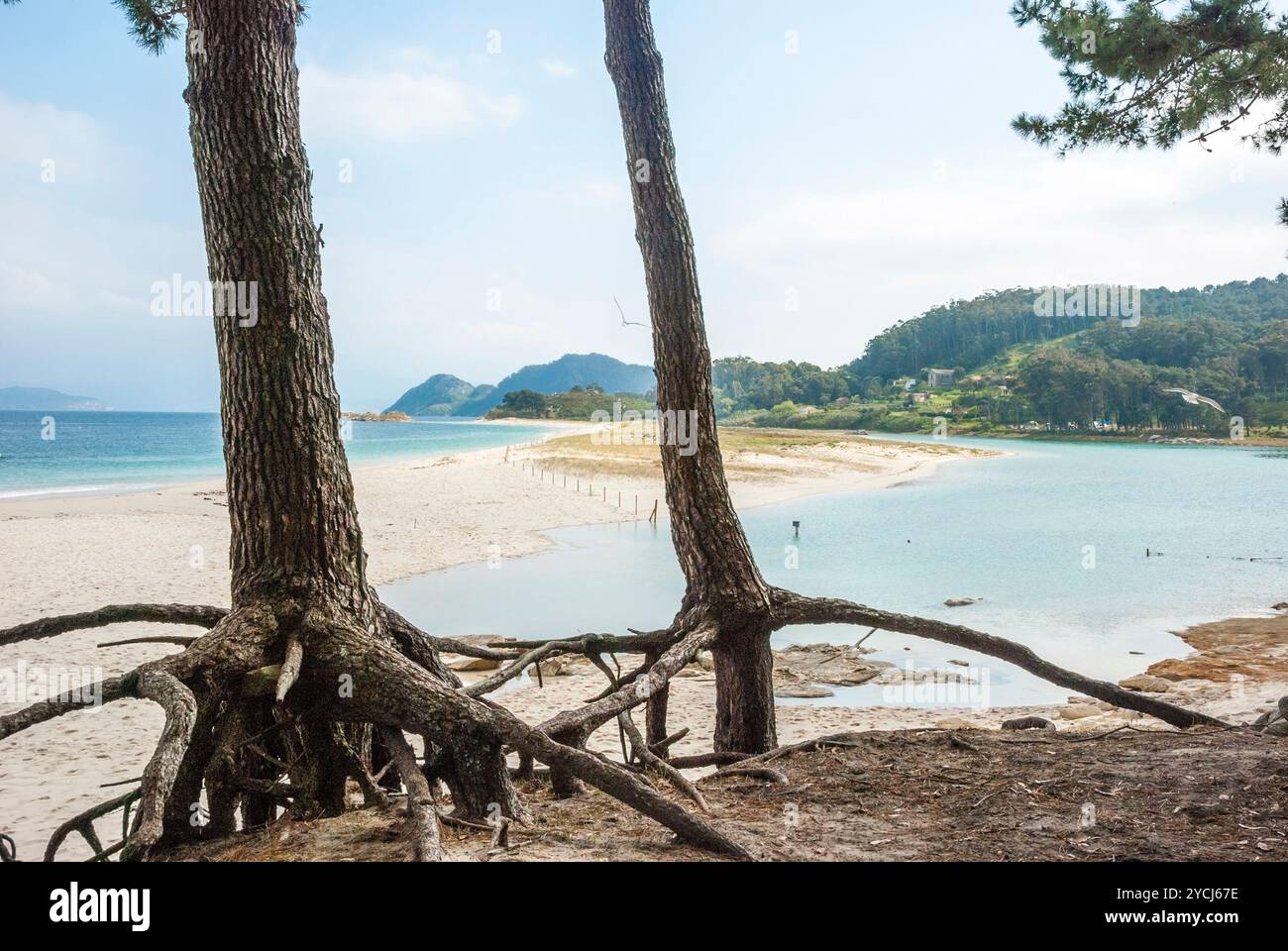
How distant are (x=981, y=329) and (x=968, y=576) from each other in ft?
444

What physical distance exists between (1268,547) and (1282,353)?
282 feet

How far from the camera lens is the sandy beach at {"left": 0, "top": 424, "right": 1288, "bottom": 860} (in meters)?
8.66

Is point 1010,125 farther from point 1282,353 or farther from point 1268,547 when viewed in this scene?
point 1282,353

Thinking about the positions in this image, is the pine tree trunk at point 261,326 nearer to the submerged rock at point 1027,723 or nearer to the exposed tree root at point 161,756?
the exposed tree root at point 161,756

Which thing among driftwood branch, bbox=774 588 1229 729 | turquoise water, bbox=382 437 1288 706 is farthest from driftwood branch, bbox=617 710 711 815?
turquoise water, bbox=382 437 1288 706

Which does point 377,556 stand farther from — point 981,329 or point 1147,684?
point 981,329

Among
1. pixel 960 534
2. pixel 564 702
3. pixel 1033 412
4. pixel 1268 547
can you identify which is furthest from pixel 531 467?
pixel 1033 412

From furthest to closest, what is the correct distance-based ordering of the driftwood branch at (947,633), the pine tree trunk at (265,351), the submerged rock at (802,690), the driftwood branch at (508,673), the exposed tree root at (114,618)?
the submerged rock at (802,690) < the driftwood branch at (947,633) < the driftwood branch at (508,673) < the exposed tree root at (114,618) < the pine tree trunk at (265,351)

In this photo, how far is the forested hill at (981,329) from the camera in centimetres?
14288

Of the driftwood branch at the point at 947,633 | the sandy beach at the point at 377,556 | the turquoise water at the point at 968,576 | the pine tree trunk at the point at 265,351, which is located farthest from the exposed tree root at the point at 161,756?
the turquoise water at the point at 968,576

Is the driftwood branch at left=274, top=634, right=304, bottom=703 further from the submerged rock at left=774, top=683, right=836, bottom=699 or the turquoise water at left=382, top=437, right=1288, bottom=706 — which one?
the turquoise water at left=382, top=437, right=1288, bottom=706

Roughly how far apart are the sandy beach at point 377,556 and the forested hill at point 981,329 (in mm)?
90737

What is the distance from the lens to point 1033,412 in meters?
112

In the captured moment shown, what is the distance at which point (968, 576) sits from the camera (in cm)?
2262
